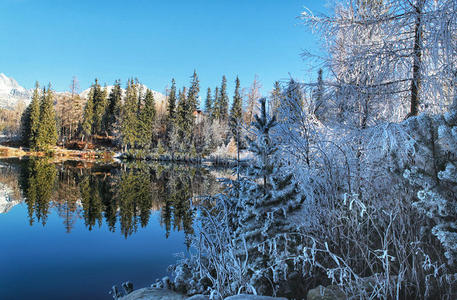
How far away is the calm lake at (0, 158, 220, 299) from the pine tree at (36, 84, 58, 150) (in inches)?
1044

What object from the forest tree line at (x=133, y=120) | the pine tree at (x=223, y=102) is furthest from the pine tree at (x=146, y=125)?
the pine tree at (x=223, y=102)

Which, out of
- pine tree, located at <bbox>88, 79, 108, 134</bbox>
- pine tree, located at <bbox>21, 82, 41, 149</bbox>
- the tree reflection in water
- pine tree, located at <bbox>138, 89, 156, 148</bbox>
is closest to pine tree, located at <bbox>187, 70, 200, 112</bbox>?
pine tree, located at <bbox>138, 89, 156, 148</bbox>

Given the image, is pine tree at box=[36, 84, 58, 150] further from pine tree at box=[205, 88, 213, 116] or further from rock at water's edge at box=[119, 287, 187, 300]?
rock at water's edge at box=[119, 287, 187, 300]

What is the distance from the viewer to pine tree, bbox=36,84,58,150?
35.7 meters

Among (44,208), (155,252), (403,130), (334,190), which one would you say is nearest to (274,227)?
(334,190)

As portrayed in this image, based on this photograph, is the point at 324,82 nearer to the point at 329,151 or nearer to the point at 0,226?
the point at 329,151

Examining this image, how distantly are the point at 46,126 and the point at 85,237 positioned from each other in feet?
117

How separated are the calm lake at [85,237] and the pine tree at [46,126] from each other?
1044 inches

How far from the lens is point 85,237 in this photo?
23.4 ft

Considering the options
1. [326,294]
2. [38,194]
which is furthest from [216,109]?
[326,294]

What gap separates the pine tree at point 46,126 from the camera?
35.7 meters

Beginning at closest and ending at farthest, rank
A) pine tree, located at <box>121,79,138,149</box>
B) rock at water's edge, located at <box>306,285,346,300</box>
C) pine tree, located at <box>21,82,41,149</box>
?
1. rock at water's edge, located at <box>306,285,346,300</box>
2. pine tree, located at <box>21,82,41,149</box>
3. pine tree, located at <box>121,79,138,149</box>

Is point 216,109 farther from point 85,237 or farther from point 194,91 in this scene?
point 85,237

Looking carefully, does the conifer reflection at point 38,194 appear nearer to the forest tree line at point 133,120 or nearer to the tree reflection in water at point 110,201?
the tree reflection in water at point 110,201
